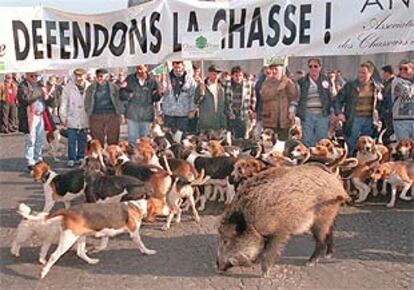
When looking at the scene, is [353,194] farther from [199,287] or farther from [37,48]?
[37,48]

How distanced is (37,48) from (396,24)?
18.9 ft

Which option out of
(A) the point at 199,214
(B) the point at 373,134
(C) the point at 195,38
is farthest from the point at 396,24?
(A) the point at 199,214

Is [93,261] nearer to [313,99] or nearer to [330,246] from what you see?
[330,246]

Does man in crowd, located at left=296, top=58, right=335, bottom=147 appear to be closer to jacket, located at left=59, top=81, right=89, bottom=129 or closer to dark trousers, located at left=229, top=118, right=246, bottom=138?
dark trousers, located at left=229, top=118, right=246, bottom=138

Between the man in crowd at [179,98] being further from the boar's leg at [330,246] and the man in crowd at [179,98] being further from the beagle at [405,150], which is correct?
the boar's leg at [330,246]

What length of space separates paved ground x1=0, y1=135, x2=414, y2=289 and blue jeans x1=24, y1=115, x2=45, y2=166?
3.63 meters

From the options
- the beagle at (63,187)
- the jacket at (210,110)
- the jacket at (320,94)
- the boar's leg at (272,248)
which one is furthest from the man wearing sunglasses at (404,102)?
the beagle at (63,187)

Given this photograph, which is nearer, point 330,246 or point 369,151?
point 330,246

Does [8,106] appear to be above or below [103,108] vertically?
below

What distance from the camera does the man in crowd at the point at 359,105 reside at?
33.1 feet

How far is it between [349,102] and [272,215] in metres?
5.12

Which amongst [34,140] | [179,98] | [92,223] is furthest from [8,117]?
[92,223]

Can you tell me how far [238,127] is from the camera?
1165cm

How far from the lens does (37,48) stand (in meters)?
9.46
